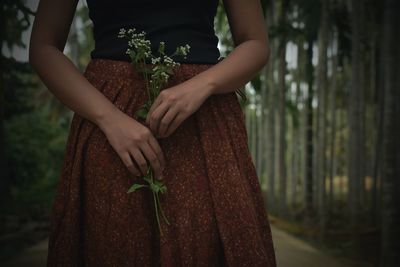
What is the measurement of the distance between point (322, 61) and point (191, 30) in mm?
7042

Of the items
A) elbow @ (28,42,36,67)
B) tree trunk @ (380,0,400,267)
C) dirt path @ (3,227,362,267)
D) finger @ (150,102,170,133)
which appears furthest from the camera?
dirt path @ (3,227,362,267)

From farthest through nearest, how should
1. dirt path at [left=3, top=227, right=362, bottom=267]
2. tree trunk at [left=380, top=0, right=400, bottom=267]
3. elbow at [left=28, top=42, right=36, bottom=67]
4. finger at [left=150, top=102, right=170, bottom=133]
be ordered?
dirt path at [left=3, top=227, right=362, bottom=267] → tree trunk at [left=380, top=0, right=400, bottom=267] → elbow at [left=28, top=42, right=36, bottom=67] → finger at [left=150, top=102, right=170, bottom=133]

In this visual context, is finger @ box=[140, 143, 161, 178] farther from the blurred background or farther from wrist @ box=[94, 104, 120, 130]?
the blurred background

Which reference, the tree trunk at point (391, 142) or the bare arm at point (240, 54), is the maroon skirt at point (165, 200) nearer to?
the bare arm at point (240, 54)

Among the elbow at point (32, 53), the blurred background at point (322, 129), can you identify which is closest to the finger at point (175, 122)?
the elbow at point (32, 53)

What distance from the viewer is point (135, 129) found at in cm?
90

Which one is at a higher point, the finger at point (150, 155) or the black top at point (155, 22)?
the black top at point (155, 22)

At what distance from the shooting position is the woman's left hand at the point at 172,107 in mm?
891

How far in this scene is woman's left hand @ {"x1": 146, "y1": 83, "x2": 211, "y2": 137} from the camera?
89cm

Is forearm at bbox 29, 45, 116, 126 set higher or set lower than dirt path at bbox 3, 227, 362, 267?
higher

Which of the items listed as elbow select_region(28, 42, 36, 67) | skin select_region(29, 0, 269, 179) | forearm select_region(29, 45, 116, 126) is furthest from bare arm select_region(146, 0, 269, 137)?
elbow select_region(28, 42, 36, 67)

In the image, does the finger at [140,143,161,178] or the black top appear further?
the black top

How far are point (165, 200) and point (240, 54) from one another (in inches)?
16.8

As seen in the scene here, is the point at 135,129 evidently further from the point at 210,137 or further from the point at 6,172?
the point at 6,172
